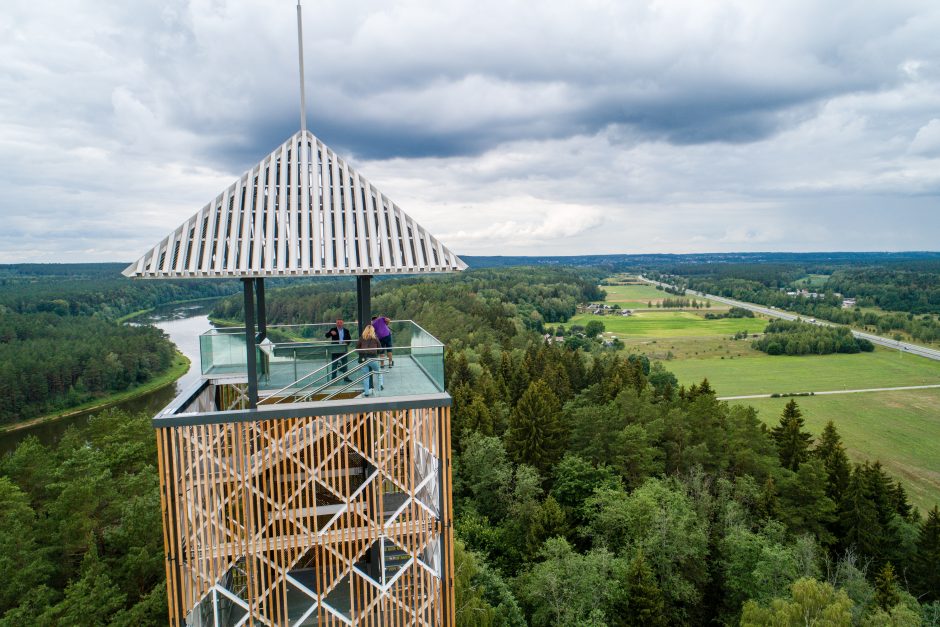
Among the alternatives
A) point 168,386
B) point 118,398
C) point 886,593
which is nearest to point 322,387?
point 886,593

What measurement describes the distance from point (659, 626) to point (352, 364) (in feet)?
70.3

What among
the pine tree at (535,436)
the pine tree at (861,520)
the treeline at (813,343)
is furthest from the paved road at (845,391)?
the pine tree at (535,436)

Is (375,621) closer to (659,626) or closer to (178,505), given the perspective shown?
(178,505)

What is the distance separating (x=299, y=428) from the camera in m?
12.5

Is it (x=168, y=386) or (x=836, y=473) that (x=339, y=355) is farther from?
(x=168, y=386)

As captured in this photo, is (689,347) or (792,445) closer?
(792,445)

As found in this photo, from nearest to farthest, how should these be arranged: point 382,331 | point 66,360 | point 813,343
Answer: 1. point 382,331
2. point 66,360
3. point 813,343

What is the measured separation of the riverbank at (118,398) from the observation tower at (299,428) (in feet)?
254

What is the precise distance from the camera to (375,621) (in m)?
12.7

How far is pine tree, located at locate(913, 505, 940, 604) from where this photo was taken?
30094 mm

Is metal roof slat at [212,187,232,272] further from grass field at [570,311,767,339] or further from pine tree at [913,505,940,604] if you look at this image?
grass field at [570,311,767,339]

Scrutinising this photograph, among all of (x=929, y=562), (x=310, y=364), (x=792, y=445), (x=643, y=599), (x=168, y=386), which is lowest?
(x=168, y=386)

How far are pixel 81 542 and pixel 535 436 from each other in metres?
26.2

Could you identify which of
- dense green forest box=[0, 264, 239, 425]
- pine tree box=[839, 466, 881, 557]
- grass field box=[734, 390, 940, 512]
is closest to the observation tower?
pine tree box=[839, 466, 881, 557]
